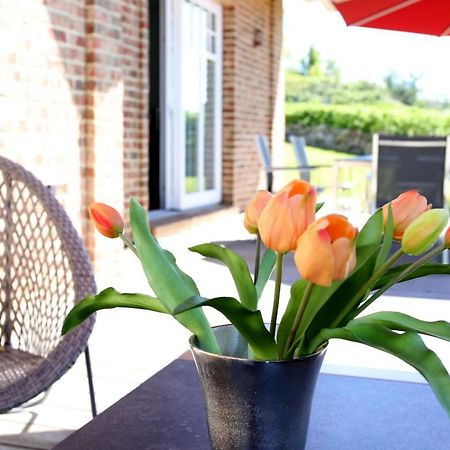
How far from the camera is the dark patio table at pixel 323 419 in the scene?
3.66 feet

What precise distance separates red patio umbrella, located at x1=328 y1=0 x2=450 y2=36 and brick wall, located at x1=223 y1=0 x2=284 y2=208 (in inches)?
182

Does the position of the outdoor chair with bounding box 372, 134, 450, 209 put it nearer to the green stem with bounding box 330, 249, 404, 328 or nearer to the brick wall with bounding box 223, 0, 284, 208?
the brick wall with bounding box 223, 0, 284, 208

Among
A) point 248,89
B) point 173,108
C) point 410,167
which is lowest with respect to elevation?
point 410,167

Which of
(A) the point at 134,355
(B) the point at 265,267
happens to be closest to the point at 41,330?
(A) the point at 134,355

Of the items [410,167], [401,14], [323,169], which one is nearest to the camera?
[401,14]

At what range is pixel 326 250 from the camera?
689 millimetres

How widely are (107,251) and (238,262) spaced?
13.3ft

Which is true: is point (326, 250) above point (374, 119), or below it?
above

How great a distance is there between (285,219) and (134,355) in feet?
9.00

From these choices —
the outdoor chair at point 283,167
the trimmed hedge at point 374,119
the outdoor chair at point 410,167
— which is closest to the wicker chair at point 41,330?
the outdoor chair at point 410,167

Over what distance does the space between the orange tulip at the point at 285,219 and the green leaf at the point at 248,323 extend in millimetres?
88

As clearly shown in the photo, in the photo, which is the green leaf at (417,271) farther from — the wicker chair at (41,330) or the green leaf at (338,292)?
the wicker chair at (41,330)

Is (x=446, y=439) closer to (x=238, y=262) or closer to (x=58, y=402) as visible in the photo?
(x=238, y=262)

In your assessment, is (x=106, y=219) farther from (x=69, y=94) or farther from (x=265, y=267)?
(x=69, y=94)
